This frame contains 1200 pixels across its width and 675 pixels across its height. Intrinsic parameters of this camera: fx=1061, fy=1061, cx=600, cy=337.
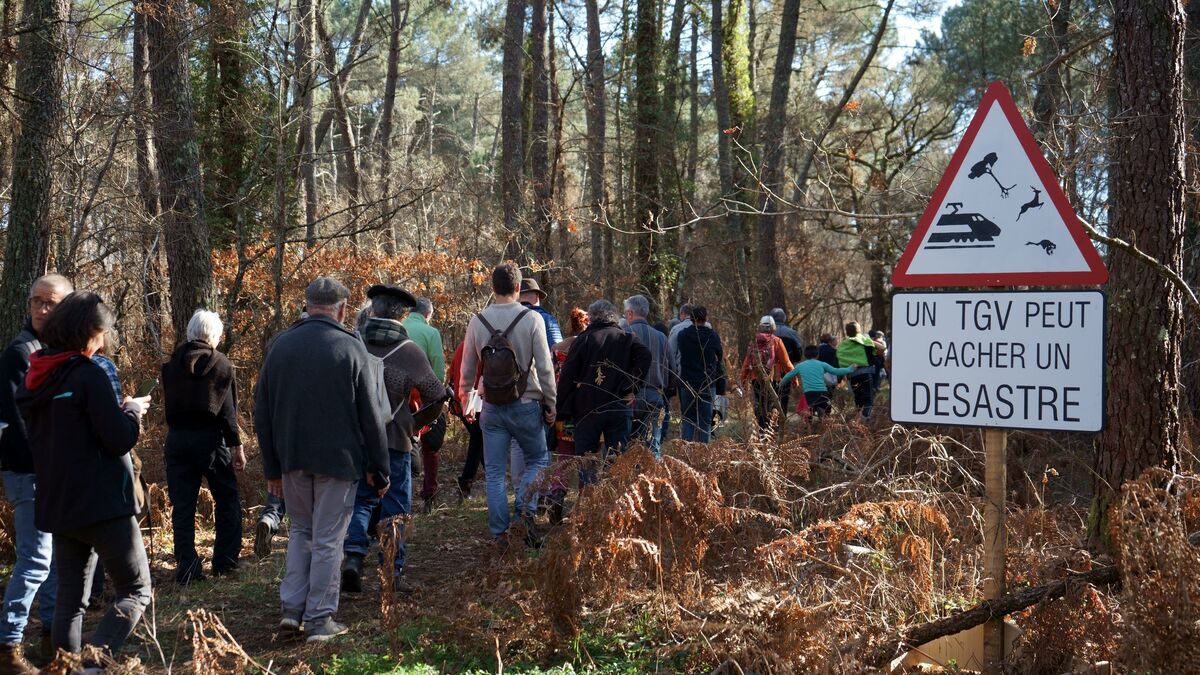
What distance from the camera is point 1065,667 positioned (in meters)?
4.36

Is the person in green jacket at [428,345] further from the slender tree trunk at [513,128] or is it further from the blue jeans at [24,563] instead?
the slender tree trunk at [513,128]

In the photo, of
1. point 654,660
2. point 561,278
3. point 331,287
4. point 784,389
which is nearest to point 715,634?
point 654,660

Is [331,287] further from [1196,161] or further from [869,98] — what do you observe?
[869,98]

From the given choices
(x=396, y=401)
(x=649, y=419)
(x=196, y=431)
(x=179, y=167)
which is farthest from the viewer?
(x=179, y=167)

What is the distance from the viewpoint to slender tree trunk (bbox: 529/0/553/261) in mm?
17938

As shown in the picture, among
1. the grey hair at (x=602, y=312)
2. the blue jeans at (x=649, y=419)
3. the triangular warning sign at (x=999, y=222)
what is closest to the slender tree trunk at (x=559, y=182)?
the blue jeans at (x=649, y=419)

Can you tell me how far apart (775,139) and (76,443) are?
676 inches

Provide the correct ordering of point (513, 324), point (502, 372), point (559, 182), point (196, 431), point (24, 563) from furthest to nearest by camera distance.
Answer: point (559, 182) < point (513, 324) < point (502, 372) < point (196, 431) < point (24, 563)

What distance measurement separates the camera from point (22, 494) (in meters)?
5.64

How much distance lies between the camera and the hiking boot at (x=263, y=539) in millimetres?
8078

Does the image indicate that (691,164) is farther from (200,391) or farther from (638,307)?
(200,391)

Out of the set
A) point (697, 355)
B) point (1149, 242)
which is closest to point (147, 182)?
point (697, 355)

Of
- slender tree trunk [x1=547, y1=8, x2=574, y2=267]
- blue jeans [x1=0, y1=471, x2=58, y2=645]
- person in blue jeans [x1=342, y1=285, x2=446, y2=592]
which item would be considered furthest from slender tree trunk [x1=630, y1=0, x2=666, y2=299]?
blue jeans [x1=0, y1=471, x2=58, y2=645]

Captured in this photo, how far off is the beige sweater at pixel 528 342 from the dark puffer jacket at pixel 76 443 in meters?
3.16
